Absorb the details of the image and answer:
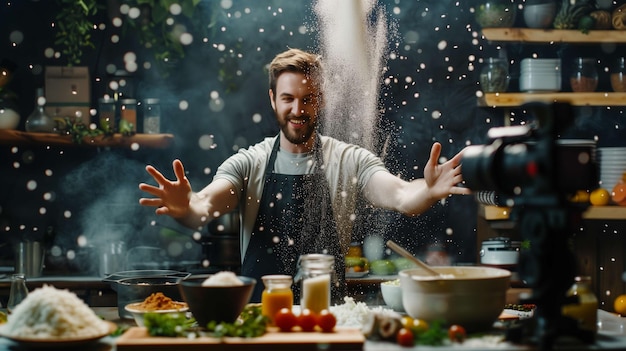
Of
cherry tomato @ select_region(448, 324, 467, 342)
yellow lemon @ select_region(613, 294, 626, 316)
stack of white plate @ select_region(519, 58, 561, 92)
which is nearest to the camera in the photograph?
cherry tomato @ select_region(448, 324, 467, 342)

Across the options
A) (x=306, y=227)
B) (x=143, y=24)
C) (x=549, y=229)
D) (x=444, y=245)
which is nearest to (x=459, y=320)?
(x=549, y=229)

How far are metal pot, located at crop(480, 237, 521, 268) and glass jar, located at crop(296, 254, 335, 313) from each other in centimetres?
261

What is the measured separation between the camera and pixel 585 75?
4.52m

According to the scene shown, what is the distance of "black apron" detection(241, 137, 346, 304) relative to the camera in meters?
3.56

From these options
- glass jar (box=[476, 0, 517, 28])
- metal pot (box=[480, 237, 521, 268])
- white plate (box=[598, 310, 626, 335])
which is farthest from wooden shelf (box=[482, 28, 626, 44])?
white plate (box=[598, 310, 626, 335])

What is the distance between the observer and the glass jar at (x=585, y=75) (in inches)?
178

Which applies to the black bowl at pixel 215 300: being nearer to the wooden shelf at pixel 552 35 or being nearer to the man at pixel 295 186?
the man at pixel 295 186

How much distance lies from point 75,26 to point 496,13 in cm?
300

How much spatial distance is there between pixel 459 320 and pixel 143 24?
3813mm

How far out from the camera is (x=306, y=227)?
3.65 m

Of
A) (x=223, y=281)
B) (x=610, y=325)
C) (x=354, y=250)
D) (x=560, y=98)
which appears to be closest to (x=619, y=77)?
(x=560, y=98)

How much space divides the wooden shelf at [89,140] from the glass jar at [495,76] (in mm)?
2228

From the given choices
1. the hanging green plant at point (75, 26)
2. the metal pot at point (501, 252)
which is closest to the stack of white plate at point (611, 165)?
the metal pot at point (501, 252)

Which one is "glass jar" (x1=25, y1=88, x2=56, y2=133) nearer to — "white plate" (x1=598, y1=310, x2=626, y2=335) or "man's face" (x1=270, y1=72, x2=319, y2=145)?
"man's face" (x1=270, y1=72, x2=319, y2=145)
